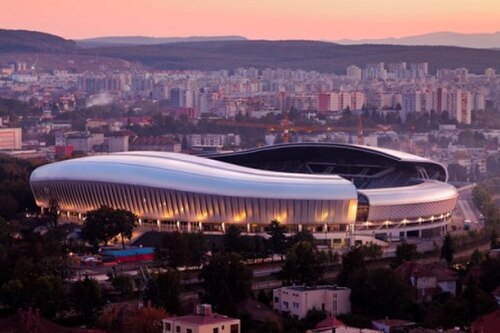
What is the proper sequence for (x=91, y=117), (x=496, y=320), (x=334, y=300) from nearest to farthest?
(x=496, y=320) < (x=334, y=300) < (x=91, y=117)

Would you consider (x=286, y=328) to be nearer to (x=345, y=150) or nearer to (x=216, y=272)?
(x=216, y=272)

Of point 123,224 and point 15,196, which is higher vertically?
point 123,224

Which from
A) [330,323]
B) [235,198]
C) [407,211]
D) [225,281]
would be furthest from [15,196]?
[330,323]

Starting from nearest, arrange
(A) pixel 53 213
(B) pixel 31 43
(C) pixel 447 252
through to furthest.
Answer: (C) pixel 447 252
(A) pixel 53 213
(B) pixel 31 43

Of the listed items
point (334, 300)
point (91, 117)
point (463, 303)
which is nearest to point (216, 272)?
point (334, 300)

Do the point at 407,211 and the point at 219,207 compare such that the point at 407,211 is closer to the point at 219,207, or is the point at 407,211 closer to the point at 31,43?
the point at 219,207

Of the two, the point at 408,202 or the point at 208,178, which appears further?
the point at 408,202

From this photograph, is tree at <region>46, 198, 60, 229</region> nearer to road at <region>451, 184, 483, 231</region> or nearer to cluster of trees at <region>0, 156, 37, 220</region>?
cluster of trees at <region>0, 156, 37, 220</region>
